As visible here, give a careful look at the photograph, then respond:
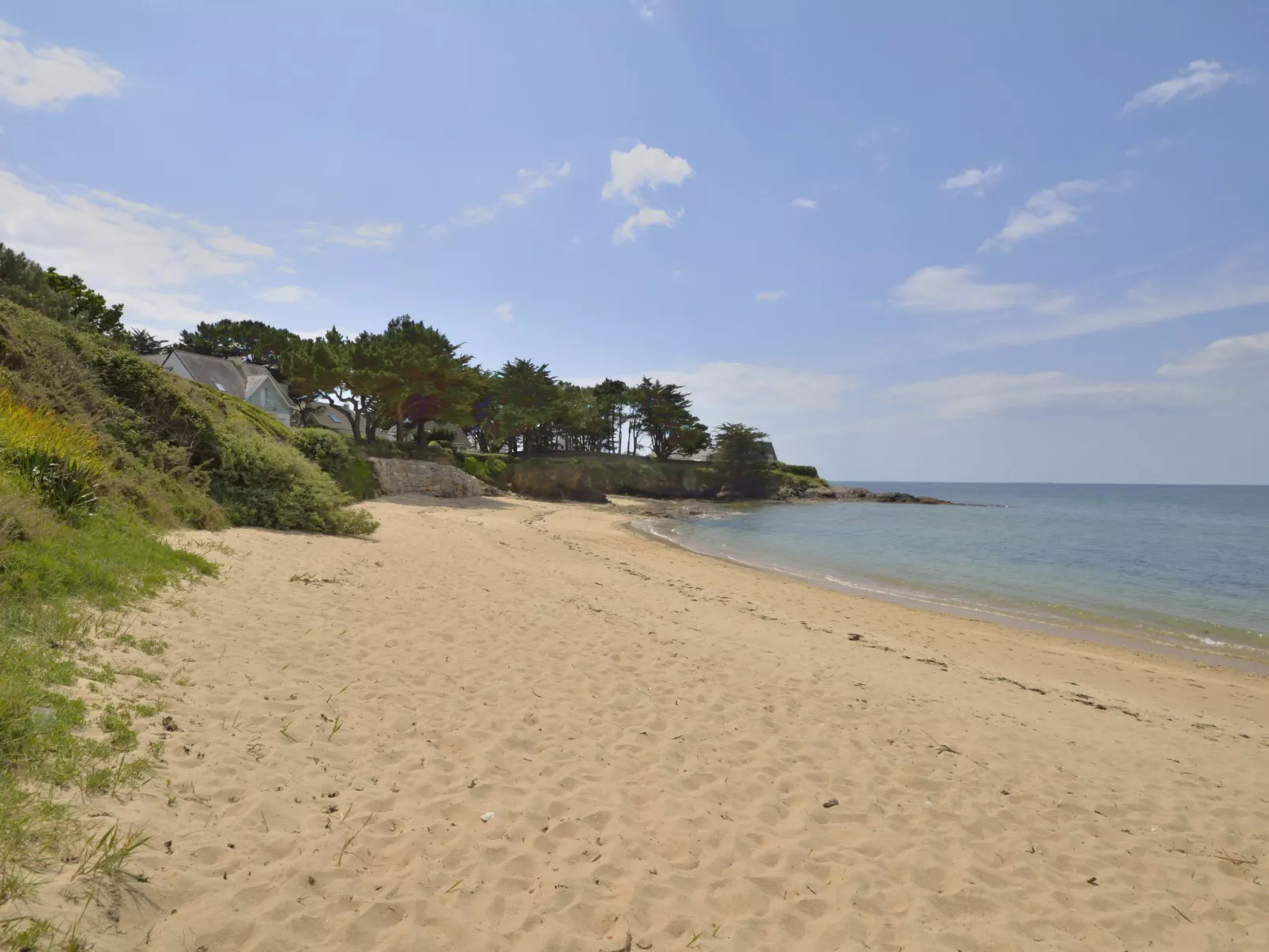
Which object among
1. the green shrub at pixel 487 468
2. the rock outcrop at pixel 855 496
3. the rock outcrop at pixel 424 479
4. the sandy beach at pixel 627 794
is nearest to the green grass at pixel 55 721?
the sandy beach at pixel 627 794

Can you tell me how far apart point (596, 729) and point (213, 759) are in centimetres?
313

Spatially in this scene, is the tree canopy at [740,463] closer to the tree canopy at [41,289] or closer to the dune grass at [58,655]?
the tree canopy at [41,289]

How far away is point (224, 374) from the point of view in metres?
45.6

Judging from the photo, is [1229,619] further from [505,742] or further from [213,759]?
[213,759]

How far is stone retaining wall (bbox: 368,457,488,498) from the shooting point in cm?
3075

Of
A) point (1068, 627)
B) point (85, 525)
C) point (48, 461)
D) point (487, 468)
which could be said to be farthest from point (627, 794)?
point (487, 468)

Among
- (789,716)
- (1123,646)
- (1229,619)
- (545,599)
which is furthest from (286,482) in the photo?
(1229,619)

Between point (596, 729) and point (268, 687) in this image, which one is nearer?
point (268, 687)

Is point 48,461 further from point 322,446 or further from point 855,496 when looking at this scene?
point 855,496

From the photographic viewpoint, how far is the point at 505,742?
5332 millimetres

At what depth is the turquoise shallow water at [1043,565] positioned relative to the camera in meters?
16.5

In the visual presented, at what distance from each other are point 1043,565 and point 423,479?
29910 millimetres

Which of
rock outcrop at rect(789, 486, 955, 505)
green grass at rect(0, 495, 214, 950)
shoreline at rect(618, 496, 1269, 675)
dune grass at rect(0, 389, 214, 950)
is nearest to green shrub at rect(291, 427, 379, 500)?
dune grass at rect(0, 389, 214, 950)

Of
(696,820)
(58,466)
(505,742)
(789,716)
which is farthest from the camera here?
(58,466)
